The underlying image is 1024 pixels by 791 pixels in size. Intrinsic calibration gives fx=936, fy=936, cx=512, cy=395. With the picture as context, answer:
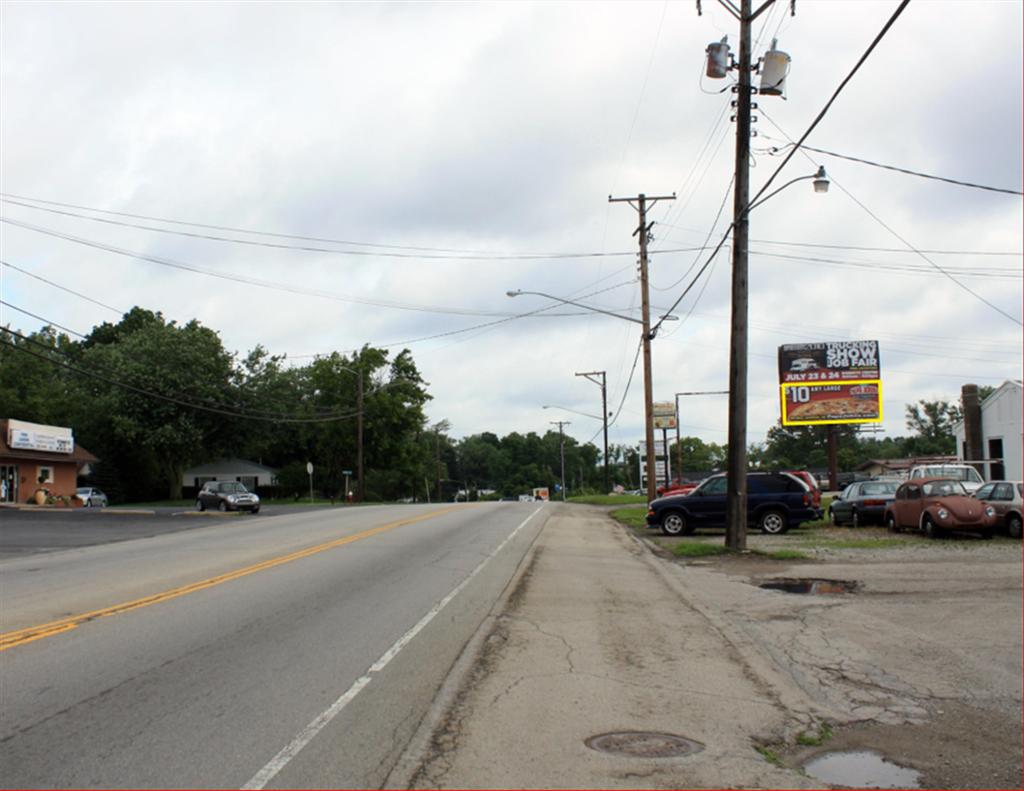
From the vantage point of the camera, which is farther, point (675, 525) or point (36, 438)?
point (36, 438)

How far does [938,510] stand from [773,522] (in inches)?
192

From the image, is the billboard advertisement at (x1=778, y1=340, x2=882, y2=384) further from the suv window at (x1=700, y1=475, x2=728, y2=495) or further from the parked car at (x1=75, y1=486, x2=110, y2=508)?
the parked car at (x1=75, y1=486, x2=110, y2=508)

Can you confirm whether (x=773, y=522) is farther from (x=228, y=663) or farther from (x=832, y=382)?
(x=832, y=382)

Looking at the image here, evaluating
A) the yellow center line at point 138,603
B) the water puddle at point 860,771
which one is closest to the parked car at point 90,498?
the yellow center line at point 138,603

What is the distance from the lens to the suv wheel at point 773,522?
2575 cm

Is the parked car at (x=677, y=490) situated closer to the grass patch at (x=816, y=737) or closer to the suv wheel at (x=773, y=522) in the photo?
the suv wheel at (x=773, y=522)

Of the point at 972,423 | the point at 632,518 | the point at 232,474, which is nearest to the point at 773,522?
the point at 632,518

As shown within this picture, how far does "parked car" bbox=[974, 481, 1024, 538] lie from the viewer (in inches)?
846

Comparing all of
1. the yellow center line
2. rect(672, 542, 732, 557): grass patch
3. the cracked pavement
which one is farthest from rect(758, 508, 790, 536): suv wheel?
the yellow center line

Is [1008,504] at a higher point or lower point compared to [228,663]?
higher

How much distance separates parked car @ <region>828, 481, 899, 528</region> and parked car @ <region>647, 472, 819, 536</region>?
221 centimetres

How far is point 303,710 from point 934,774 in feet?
14.3

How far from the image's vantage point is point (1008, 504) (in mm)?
21672

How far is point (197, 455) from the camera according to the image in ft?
231
